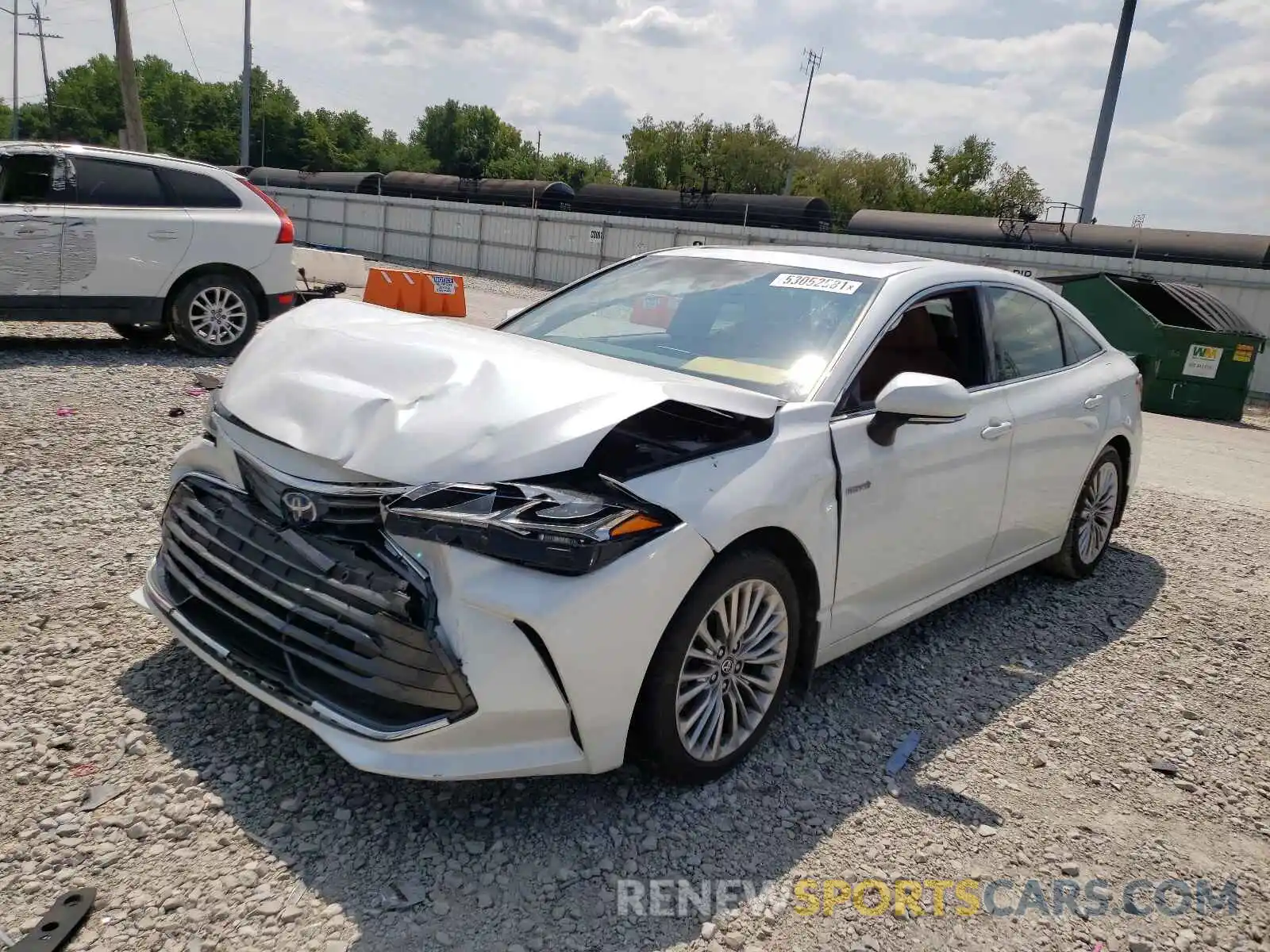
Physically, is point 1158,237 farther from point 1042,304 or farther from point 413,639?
point 413,639

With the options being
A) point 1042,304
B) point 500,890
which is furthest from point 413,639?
point 1042,304

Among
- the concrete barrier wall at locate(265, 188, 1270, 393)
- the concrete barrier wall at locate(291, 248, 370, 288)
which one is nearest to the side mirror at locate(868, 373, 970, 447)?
the concrete barrier wall at locate(265, 188, 1270, 393)

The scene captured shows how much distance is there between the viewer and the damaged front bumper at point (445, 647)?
7.83ft

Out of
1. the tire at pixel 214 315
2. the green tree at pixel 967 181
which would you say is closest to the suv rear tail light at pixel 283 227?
the tire at pixel 214 315

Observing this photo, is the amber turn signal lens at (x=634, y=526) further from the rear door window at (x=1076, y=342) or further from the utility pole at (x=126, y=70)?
the utility pole at (x=126, y=70)

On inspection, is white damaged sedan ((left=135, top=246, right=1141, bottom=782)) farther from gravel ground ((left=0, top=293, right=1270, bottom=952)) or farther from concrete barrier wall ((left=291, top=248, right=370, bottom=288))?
concrete barrier wall ((left=291, top=248, right=370, bottom=288))

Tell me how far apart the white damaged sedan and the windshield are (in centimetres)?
2

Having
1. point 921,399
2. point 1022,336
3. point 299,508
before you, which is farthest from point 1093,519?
point 299,508

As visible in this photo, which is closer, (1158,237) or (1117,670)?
(1117,670)

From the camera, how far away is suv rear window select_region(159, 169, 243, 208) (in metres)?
8.68

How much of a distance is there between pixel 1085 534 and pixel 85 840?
15.1 ft

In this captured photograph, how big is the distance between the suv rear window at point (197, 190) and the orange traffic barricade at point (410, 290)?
3501mm

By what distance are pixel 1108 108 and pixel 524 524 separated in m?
32.2

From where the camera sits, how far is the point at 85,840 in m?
2.47
